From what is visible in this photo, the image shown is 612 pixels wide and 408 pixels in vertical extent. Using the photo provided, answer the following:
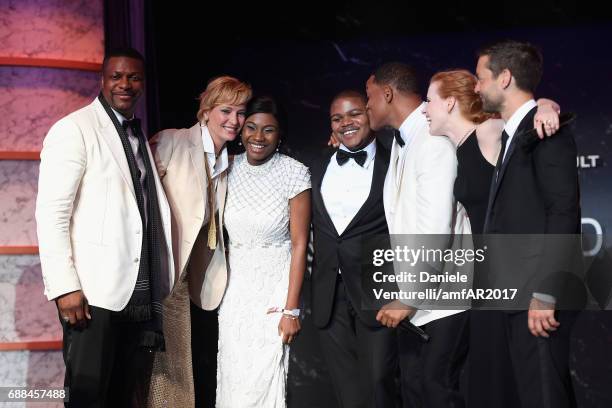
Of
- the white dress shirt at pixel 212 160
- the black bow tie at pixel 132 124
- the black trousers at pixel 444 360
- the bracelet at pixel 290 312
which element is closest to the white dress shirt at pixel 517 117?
the black trousers at pixel 444 360

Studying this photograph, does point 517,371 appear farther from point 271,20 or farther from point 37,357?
point 271,20

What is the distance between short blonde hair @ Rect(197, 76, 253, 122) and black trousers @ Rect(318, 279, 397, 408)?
100cm

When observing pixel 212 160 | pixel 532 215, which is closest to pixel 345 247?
pixel 212 160

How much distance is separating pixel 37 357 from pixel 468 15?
2.93 meters

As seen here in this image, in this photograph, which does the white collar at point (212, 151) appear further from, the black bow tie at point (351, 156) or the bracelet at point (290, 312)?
the bracelet at point (290, 312)

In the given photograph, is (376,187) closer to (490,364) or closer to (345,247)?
(345,247)

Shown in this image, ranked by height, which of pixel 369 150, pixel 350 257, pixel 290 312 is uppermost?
pixel 369 150

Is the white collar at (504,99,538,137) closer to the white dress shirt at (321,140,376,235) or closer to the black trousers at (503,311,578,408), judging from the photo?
the black trousers at (503,311,578,408)

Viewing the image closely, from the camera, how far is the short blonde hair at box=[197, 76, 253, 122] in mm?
3951

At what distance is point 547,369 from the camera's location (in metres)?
2.94

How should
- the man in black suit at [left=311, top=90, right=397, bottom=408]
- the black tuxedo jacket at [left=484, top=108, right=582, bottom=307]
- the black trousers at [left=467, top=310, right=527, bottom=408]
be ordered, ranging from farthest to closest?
the man in black suit at [left=311, top=90, right=397, bottom=408] < the black trousers at [left=467, top=310, right=527, bottom=408] < the black tuxedo jacket at [left=484, top=108, right=582, bottom=307]

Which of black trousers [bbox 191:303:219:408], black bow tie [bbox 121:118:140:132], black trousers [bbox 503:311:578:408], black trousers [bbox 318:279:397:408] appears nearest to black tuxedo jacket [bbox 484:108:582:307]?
black trousers [bbox 503:311:578:408]

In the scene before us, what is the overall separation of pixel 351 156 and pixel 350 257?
19.1 inches

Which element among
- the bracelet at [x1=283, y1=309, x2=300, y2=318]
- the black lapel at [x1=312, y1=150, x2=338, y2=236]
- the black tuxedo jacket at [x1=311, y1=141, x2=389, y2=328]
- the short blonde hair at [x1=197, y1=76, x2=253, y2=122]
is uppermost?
the short blonde hair at [x1=197, y1=76, x2=253, y2=122]
